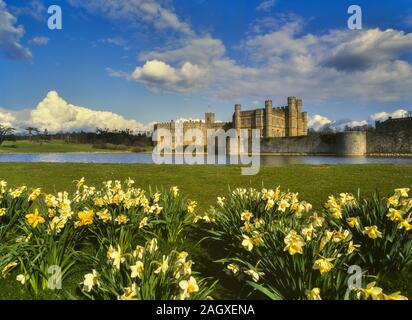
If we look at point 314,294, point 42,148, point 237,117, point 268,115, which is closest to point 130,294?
point 314,294

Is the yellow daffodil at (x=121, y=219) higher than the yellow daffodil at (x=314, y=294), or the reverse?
the yellow daffodil at (x=121, y=219)

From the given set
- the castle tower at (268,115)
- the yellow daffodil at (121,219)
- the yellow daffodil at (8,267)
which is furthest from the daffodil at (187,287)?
the castle tower at (268,115)

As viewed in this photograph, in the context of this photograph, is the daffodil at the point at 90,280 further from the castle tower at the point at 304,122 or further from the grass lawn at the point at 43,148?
the castle tower at the point at 304,122

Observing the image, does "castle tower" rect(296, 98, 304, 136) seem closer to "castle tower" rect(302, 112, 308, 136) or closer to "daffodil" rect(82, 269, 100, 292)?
"castle tower" rect(302, 112, 308, 136)

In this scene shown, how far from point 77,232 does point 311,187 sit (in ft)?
21.4

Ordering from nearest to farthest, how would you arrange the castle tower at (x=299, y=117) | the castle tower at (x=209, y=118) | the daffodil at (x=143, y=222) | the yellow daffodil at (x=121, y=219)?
the yellow daffodil at (x=121, y=219), the daffodil at (x=143, y=222), the castle tower at (x=299, y=117), the castle tower at (x=209, y=118)

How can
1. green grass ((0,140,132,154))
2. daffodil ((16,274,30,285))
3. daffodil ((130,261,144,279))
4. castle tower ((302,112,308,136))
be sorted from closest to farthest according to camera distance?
daffodil ((130,261,144,279)) → daffodil ((16,274,30,285)) → green grass ((0,140,132,154)) → castle tower ((302,112,308,136))

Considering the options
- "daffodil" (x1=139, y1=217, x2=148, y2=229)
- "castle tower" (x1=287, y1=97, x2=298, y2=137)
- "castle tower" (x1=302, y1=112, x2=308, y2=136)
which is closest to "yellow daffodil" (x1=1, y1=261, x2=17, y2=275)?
"daffodil" (x1=139, y1=217, x2=148, y2=229)

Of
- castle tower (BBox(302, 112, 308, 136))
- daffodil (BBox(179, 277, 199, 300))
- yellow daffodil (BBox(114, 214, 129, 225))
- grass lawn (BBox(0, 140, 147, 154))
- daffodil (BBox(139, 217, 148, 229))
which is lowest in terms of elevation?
daffodil (BBox(179, 277, 199, 300))

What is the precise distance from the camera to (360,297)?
2.12 m

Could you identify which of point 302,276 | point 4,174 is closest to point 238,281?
point 302,276

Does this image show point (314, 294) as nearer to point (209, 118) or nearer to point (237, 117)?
point (237, 117)

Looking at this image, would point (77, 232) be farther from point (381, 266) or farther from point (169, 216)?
point (381, 266)

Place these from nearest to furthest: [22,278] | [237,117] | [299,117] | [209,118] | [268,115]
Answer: [22,278] < [268,115] < [237,117] < [299,117] < [209,118]
